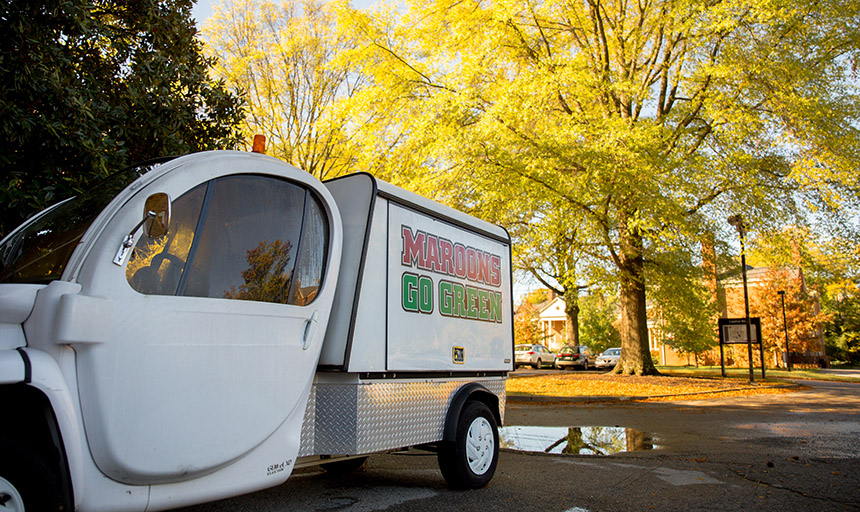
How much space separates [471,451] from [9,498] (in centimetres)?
367

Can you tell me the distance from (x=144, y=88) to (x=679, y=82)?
16105 mm

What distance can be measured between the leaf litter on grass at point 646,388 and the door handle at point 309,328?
12446mm

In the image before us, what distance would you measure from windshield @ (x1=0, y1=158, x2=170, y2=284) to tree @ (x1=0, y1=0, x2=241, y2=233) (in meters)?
1.45

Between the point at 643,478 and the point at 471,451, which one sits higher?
the point at 471,451

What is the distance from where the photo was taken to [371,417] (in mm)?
4316

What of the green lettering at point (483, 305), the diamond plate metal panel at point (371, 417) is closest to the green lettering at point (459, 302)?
the green lettering at point (483, 305)

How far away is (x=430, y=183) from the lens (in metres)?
16.2

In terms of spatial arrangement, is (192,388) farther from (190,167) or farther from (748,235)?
(748,235)

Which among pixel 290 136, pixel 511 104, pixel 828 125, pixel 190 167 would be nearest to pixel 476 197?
pixel 511 104

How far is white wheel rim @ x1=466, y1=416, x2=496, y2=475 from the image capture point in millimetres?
5305

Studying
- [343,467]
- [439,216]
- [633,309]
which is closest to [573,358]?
[633,309]

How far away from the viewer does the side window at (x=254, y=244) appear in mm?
3281

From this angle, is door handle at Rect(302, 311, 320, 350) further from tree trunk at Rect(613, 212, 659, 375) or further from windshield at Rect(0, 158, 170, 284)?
tree trunk at Rect(613, 212, 659, 375)

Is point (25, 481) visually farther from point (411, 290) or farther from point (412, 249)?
point (412, 249)
